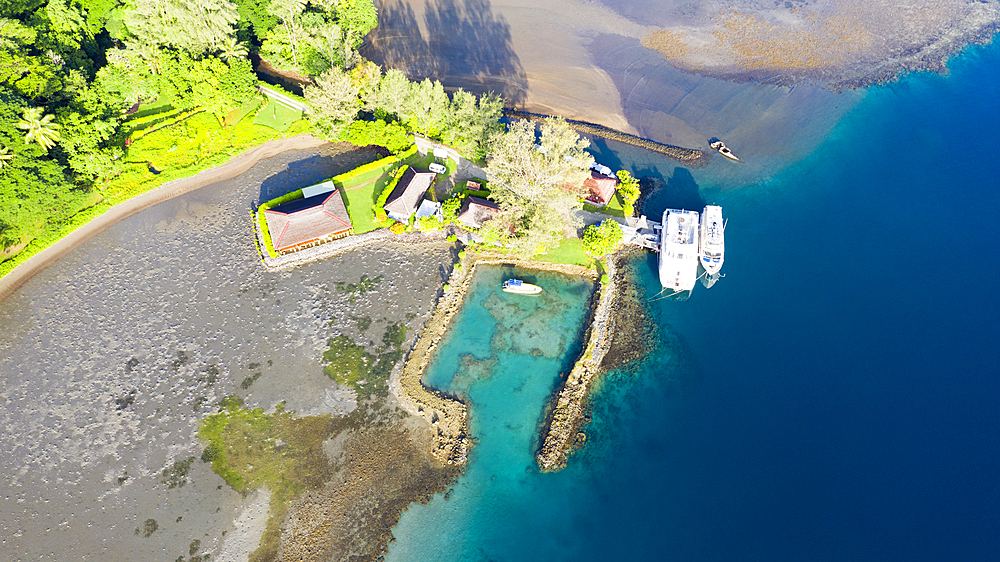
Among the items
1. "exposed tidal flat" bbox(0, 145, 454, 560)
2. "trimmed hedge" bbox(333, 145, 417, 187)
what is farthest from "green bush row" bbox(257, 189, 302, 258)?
"trimmed hedge" bbox(333, 145, 417, 187)

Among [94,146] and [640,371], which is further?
[94,146]

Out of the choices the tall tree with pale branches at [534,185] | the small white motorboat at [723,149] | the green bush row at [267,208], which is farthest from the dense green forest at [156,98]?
the small white motorboat at [723,149]

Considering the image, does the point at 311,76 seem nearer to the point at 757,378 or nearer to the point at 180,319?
the point at 180,319

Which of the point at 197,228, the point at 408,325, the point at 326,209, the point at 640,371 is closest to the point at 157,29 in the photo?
the point at 197,228

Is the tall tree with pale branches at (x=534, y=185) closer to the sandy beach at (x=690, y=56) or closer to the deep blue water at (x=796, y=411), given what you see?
the deep blue water at (x=796, y=411)

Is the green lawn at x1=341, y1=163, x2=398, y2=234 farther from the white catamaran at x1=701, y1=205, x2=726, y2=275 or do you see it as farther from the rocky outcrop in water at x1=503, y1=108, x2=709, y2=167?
the white catamaran at x1=701, y1=205, x2=726, y2=275

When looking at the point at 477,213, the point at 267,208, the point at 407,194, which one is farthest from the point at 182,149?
the point at 477,213

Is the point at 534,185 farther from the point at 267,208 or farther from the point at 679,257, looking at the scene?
the point at 267,208
